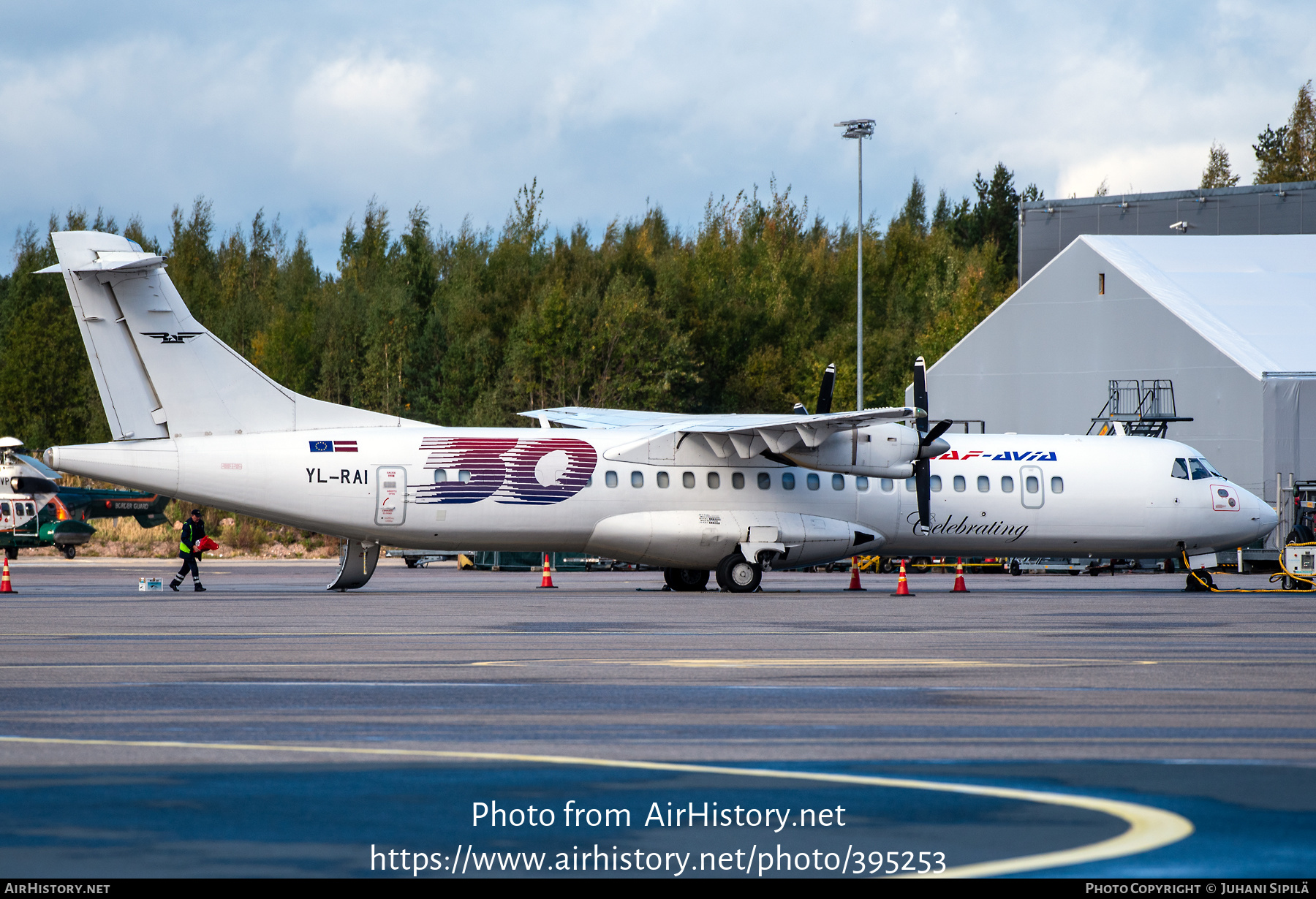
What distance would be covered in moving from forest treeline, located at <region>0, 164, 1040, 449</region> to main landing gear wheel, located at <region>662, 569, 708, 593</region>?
32969 millimetres

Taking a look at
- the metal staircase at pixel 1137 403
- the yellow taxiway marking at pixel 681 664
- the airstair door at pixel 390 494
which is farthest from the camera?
the metal staircase at pixel 1137 403

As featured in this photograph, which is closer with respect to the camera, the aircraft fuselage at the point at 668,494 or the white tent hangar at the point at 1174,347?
the aircraft fuselage at the point at 668,494

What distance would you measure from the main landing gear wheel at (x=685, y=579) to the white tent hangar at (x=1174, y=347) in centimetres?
2119

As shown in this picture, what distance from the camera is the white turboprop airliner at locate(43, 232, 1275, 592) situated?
2536 centimetres

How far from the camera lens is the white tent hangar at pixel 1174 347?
4212 centimetres

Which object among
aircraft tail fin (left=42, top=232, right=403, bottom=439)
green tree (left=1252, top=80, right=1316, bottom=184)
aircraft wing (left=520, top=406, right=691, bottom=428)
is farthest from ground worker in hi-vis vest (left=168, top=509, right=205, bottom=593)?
green tree (left=1252, top=80, right=1316, bottom=184)

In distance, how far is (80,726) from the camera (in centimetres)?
879

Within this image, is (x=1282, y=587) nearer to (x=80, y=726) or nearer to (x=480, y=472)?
(x=480, y=472)

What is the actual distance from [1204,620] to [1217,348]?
2622cm

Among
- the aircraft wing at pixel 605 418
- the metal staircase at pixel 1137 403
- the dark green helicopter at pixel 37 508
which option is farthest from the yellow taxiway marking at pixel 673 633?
the dark green helicopter at pixel 37 508

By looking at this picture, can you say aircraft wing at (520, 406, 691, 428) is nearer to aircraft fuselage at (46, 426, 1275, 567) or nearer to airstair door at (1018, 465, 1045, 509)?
aircraft fuselage at (46, 426, 1275, 567)

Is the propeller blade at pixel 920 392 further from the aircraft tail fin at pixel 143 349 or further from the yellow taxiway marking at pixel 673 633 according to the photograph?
the aircraft tail fin at pixel 143 349
